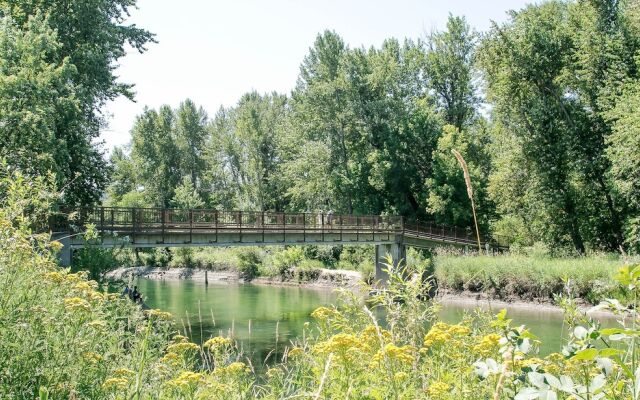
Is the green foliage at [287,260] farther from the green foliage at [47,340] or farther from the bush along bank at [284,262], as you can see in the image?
the green foliage at [47,340]

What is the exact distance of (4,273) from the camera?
3.99m

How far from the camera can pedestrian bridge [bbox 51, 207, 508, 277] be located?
69.3 ft

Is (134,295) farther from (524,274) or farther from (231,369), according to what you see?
(524,274)

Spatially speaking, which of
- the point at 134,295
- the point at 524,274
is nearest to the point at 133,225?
the point at 134,295

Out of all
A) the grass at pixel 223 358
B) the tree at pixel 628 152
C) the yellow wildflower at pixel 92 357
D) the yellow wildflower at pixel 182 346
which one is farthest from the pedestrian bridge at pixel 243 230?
the yellow wildflower at pixel 92 357

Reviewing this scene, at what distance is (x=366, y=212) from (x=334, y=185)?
3.22 metres

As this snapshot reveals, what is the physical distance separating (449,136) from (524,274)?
15.0m

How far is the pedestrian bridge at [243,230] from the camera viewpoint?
21.1 m

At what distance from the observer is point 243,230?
90.9 ft

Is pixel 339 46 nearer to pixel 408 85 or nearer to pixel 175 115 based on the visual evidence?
pixel 408 85

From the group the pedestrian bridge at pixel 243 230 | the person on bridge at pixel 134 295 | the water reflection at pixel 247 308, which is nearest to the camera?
the person on bridge at pixel 134 295

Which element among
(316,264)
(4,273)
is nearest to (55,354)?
(4,273)

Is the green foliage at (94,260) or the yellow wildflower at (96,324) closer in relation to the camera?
the yellow wildflower at (96,324)

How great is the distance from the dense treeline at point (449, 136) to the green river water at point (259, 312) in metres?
7.12
